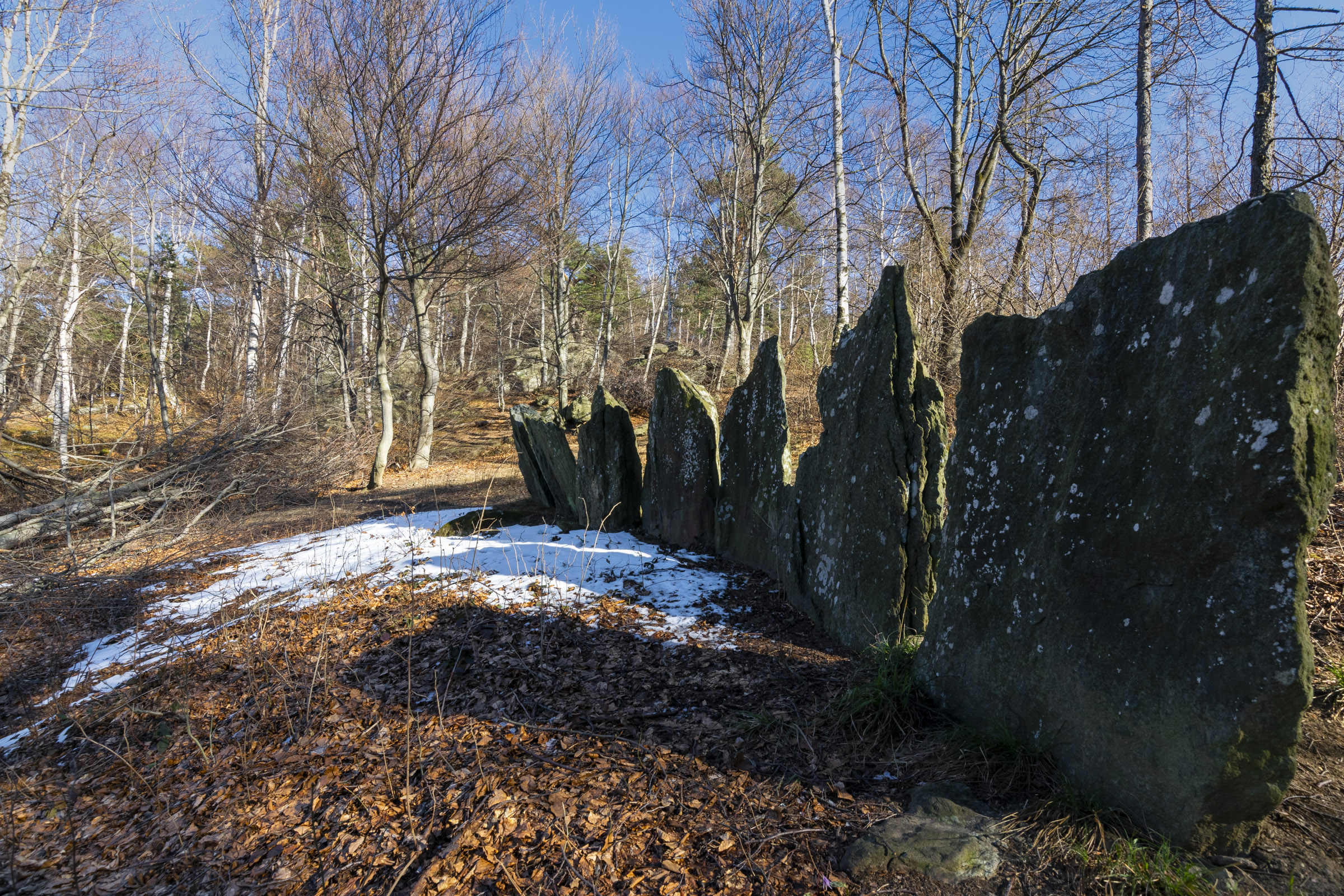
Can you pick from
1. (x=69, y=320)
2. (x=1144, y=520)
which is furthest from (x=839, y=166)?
(x=69, y=320)

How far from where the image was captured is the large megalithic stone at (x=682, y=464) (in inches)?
233

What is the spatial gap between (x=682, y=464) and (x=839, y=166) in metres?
7.83

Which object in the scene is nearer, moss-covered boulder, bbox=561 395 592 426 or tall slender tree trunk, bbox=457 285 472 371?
moss-covered boulder, bbox=561 395 592 426

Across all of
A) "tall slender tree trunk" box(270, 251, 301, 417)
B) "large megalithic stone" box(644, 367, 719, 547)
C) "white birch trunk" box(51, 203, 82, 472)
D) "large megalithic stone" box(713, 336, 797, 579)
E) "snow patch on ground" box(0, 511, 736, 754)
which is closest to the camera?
"snow patch on ground" box(0, 511, 736, 754)

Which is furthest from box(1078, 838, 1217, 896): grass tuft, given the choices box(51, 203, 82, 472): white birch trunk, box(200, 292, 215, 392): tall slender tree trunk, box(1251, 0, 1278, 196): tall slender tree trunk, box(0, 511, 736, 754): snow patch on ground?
box(200, 292, 215, 392): tall slender tree trunk

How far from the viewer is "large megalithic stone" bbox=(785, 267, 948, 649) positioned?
10.9 feet

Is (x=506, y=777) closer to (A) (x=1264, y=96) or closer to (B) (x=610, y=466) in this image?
(B) (x=610, y=466)

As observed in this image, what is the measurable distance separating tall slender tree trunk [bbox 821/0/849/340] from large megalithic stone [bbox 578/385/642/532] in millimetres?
5664

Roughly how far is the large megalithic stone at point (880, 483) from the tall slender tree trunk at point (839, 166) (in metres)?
7.12

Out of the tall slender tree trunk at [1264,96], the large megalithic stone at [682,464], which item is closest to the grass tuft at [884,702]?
the large megalithic stone at [682,464]

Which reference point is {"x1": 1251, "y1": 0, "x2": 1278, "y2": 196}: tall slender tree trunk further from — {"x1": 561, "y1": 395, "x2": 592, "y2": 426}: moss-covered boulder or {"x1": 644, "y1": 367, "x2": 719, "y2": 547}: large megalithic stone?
{"x1": 561, "y1": 395, "x2": 592, "y2": 426}: moss-covered boulder

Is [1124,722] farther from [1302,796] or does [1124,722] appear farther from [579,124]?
[579,124]

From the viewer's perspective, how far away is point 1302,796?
2.01 m

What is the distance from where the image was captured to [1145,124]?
24.1ft
